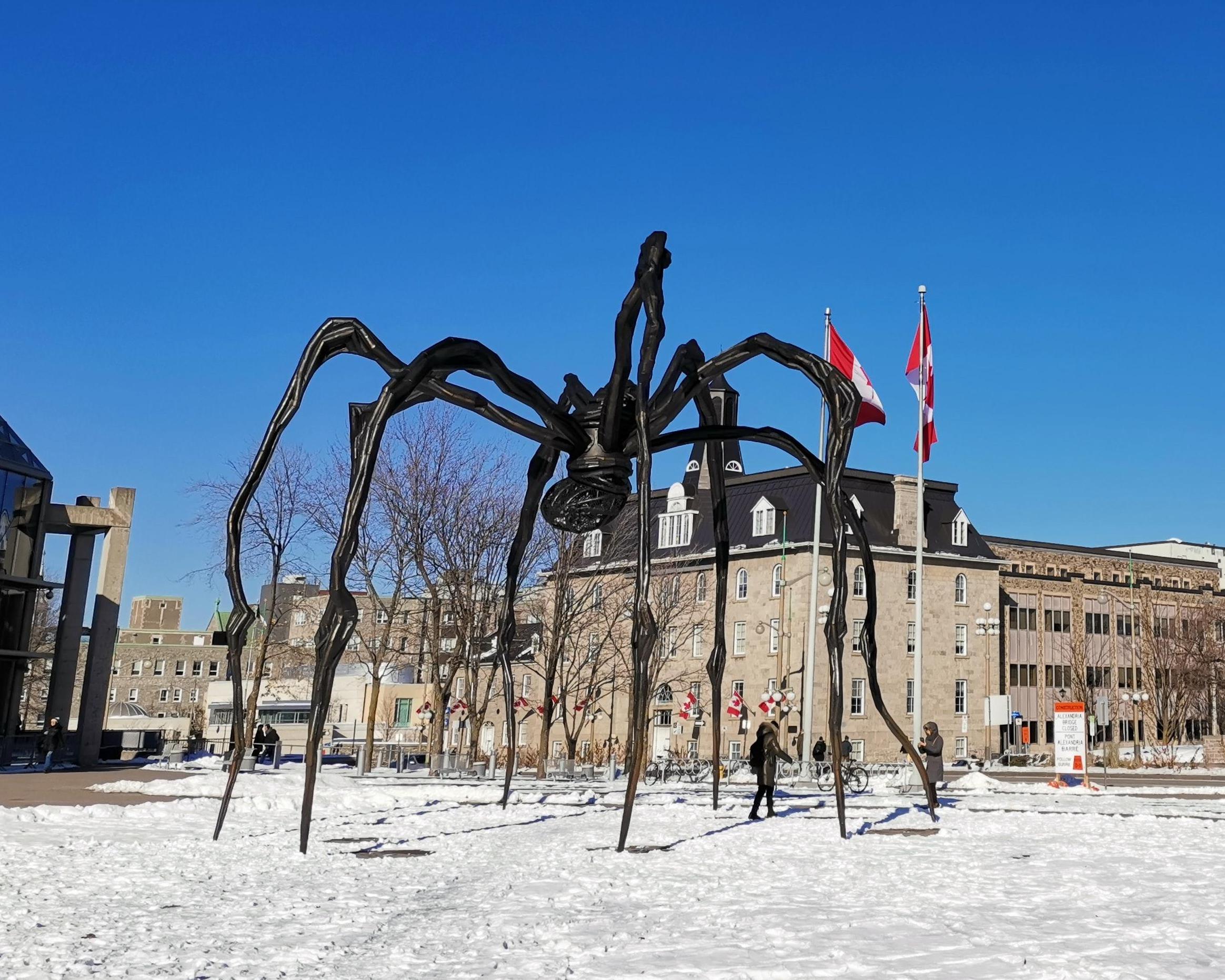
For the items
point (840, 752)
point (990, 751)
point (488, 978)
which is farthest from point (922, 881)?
point (990, 751)

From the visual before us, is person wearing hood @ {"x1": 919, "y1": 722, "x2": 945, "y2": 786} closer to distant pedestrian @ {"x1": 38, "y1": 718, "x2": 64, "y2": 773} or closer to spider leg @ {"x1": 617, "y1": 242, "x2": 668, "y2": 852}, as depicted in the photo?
spider leg @ {"x1": 617, "y1": 242, "x2": 668, "y2": 852}

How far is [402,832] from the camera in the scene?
13703 millimetres

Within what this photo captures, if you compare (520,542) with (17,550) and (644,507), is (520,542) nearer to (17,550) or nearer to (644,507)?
(644,507)

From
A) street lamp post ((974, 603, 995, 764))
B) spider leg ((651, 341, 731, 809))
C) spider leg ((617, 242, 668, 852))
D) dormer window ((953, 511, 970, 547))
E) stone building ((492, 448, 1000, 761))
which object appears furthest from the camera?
dormer window ((953, 511, 970, 547))

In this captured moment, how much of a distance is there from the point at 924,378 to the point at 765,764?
1518 cm

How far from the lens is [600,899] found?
27.6 feet

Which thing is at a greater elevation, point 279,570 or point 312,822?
point 279,570

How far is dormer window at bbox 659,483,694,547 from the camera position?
6284cm

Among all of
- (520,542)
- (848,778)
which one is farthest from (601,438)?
(848,778)

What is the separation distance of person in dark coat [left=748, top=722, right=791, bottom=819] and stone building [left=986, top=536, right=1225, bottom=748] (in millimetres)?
47462

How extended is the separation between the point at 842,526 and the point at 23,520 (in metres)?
31.8

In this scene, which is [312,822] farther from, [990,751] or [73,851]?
[990,751]

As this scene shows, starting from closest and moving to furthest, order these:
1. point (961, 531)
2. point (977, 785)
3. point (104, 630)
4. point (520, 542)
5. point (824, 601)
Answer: point (520, 542) < point (977, 785) < point (104, 630) < point (824, 601) < point (961, 531)

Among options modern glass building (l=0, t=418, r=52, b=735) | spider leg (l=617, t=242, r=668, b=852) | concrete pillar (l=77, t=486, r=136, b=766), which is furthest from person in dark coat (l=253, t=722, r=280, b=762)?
spider leg (l=617, t=242, r=668, b=852)
